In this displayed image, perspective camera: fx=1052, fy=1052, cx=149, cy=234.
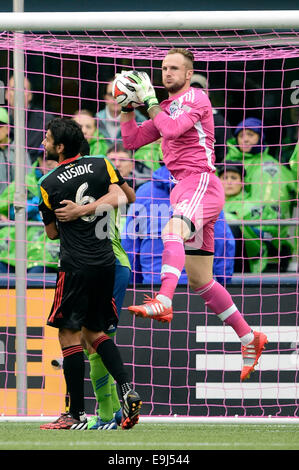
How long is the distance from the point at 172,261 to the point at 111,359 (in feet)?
2.36

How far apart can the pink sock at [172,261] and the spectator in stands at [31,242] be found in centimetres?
224

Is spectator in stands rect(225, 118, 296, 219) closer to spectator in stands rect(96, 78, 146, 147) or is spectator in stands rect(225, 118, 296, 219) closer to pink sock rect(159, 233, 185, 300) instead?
spectator in stands rect(96, 78, 146, 147)

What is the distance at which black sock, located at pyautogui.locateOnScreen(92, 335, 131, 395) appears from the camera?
6477 millimetres

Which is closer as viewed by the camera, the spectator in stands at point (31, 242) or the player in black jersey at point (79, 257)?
the player in black jersey at point (79, 257)

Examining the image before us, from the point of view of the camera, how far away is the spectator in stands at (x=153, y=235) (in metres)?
8.55

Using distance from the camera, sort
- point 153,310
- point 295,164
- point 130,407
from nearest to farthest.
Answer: point 153,310, point 130,407, point 295,164

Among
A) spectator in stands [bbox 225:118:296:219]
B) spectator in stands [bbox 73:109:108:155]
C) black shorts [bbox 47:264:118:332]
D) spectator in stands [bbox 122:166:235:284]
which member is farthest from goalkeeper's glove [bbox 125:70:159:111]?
spectator in stands [bbox 225:118:296:219]

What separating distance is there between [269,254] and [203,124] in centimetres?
243

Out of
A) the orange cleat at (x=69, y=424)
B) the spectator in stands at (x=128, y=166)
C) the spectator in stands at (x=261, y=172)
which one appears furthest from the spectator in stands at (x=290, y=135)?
the orange cleat at (x=69, y=424)

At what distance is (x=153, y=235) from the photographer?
339 inches

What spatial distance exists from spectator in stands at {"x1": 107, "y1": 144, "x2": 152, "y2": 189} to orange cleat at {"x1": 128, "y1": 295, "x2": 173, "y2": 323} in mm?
2705

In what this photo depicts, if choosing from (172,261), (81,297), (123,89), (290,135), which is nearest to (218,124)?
(290,135)

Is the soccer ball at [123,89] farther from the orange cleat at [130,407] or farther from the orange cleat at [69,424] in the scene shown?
the orange cleat at [69,424]

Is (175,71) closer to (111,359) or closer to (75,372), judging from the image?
(111,359)
